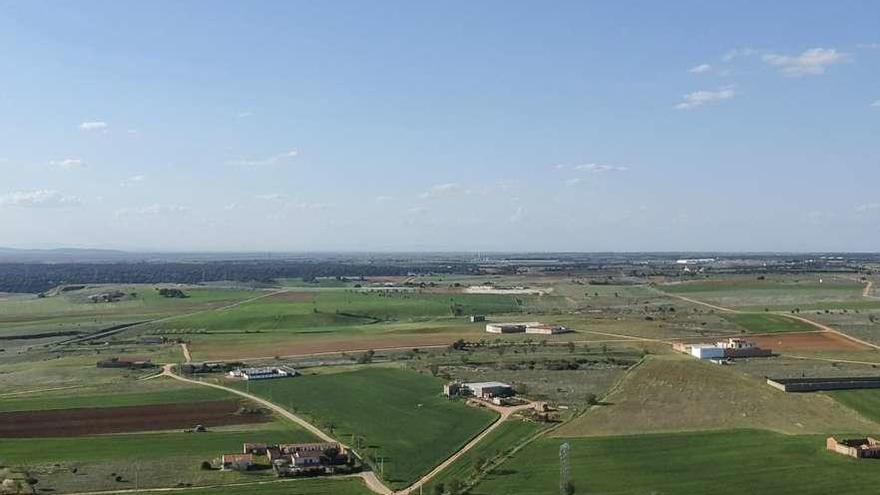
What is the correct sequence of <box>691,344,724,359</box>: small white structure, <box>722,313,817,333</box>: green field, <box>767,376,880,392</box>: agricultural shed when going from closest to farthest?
<box>767,376,880,392</box>: agricultural shed → <box>691,344,724,359</box>: small white structure → <box>722,313,817,333</box>: green field

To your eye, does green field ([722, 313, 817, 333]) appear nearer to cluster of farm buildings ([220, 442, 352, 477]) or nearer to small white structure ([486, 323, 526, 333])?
small white structure ([486, 323, 526, 333])

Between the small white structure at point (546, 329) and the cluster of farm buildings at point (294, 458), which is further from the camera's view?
the small white structure at point (546, 329)

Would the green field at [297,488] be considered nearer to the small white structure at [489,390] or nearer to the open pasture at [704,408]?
the open pasture at [704,408]

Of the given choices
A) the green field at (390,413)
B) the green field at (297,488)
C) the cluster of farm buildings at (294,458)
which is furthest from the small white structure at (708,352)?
the green field at (297,488)

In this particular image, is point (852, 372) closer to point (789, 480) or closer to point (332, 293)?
point (789, 480)

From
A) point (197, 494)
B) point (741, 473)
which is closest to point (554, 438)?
point (741, 473)

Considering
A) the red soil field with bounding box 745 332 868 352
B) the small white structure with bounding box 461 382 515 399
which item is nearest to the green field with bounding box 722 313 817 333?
the red soil field with bounding box 745 332 868 352
